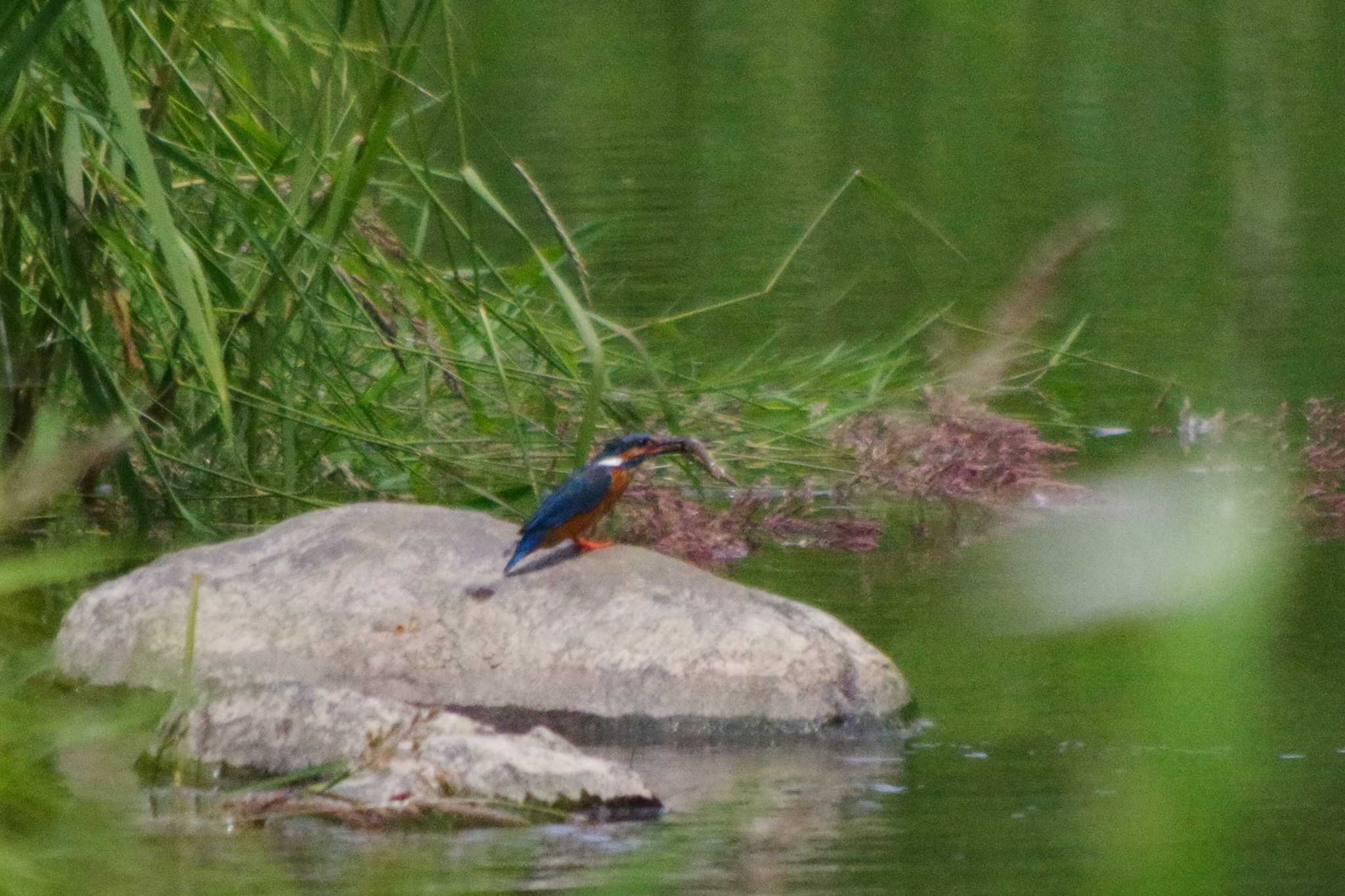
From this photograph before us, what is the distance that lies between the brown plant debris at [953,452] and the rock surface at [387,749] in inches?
106

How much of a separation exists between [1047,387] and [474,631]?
3698 mm

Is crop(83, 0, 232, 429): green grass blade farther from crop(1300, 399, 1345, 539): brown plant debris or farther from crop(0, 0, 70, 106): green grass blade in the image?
crop(1300, 399, 1345, 539): brown plant debris

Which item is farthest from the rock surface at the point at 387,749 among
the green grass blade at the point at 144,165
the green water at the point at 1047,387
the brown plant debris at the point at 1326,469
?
the brown plant debris at the point at 1326,469

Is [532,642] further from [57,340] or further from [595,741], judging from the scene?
[57,340]

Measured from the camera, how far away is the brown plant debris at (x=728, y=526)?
600 centimetres

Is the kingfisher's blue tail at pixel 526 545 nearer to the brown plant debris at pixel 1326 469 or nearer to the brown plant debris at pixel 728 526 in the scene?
the brown plant debris at pixel 728 526

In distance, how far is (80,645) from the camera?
185 inches

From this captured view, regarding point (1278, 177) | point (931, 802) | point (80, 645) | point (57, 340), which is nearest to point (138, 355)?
point (57, 340)

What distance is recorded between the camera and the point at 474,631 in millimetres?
4566

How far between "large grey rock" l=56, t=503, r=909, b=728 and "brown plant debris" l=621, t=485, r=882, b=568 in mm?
1176

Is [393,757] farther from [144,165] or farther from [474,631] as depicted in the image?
[144,165]

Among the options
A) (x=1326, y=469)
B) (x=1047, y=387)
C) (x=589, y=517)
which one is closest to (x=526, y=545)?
(x=589, y=517)

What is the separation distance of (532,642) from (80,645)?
3.17 ft

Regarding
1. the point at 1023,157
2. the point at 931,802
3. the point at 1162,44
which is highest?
the point at 1162,44
